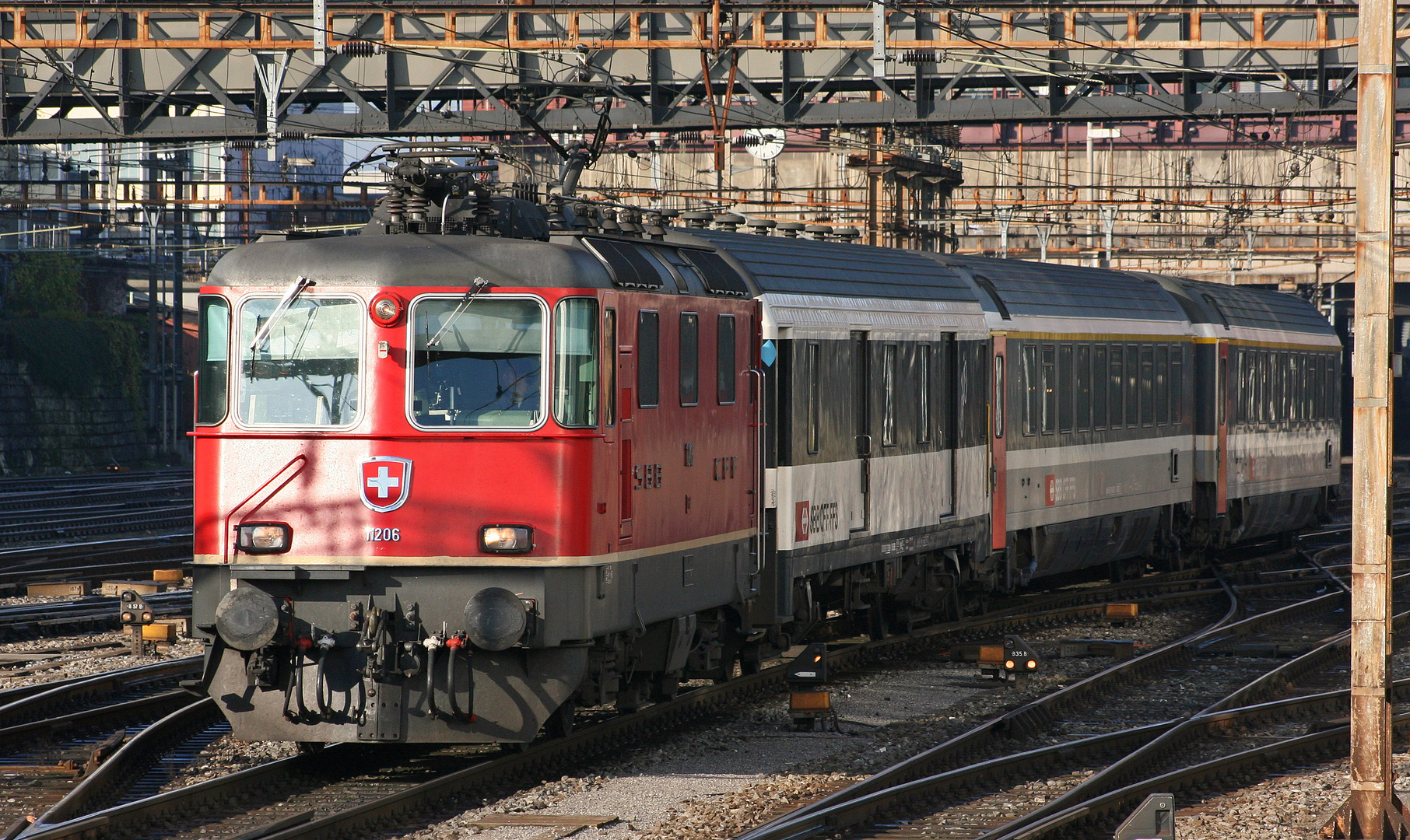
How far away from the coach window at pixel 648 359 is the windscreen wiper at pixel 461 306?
45.4 inches

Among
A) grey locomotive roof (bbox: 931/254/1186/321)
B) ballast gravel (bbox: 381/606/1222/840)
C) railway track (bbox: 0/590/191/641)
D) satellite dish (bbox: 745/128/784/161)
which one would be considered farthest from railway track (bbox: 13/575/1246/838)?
satellite dish (bbox: 745/128/784/161)

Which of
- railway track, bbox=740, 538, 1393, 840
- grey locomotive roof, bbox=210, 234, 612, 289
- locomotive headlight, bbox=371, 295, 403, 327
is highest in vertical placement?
grey locomotive roof, bbox=210, 234, 612, 289

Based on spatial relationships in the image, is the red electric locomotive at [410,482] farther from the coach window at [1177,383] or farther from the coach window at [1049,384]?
the coach window at [1177,383]

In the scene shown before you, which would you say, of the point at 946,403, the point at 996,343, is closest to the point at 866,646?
the point at 946,403

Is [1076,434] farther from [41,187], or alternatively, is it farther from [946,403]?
[41,187]

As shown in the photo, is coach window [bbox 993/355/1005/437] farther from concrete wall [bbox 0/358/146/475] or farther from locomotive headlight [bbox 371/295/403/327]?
concrete wall [bbox 0/358/146/475]

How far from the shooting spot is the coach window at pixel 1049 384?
18938 millimetres

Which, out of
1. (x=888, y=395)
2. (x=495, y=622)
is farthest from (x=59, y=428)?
(x=495, y=622)

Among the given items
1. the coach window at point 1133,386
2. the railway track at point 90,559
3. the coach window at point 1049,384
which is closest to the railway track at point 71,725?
the railway track at point 90,559

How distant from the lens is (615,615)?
1053cm

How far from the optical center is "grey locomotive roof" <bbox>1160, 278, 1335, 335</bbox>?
23469 mm

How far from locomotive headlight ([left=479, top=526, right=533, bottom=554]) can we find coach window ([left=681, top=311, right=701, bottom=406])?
1988mm

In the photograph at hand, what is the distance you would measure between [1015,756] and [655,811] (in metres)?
2.56

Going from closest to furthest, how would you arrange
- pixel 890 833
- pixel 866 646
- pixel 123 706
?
pixel 890 833 < pixel 123 706 < pixel 866 646
